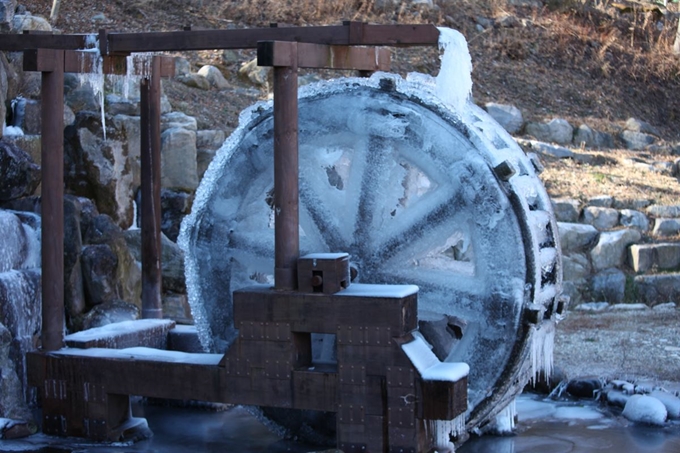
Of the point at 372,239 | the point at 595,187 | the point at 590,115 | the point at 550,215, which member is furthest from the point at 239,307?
the point at 590,115

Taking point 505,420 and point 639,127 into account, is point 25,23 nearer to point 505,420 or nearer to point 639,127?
point 505,420

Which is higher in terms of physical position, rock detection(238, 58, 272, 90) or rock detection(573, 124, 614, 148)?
rock detection(238, 58, 272, 90)

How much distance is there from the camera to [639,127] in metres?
17.0

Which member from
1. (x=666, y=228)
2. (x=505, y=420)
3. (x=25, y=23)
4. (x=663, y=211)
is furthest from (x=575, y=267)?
(x=25, y=23)

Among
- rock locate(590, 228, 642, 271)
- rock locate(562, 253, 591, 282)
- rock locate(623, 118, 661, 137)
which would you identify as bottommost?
rock locate(562, 253, 591, 282)

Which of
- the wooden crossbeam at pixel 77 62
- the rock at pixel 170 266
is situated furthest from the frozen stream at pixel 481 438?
the wooden crossbeam at pixel 77 62

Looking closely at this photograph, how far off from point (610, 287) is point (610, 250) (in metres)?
0.51

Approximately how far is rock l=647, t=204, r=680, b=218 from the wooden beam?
21.5 feet

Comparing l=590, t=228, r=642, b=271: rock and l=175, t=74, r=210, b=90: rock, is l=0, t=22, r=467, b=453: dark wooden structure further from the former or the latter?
l=175, t=74, r=210, b=90: rock

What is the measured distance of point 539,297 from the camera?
277 inches

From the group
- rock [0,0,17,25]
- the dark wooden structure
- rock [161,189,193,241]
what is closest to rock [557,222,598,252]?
rock [161,189,193,241]

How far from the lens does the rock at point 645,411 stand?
7.82 m

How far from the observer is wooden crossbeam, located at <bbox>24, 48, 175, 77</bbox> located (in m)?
7.24

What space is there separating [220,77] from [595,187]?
218 inches
